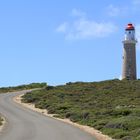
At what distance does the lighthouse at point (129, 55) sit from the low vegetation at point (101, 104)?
3.20 m

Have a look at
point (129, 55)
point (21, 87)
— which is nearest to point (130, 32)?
point (129, 55)

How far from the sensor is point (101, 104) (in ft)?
176

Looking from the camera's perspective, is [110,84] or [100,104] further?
[110,84]

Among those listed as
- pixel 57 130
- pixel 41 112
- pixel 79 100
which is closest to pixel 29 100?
pixel 79 100

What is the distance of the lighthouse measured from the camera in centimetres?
8138

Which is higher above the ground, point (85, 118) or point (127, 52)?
point (127, 52)

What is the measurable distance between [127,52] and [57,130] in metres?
50.1

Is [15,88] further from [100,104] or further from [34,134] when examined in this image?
[34,134]

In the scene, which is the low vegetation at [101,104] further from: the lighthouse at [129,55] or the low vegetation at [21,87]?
the low vegetation at [21,87]

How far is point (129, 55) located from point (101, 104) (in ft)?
96.2

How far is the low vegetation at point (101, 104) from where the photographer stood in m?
33.1

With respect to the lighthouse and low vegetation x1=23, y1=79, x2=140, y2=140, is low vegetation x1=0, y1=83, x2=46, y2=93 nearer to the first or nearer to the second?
low vegetation x1=23, y1=79, x2=140, y2=140

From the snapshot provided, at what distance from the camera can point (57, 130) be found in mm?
33406

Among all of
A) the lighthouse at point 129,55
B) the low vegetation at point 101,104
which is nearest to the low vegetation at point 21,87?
the low vegetation at point 101,104
